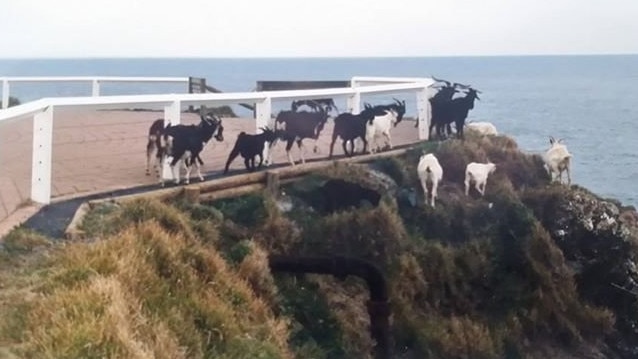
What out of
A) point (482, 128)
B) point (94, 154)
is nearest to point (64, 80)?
point (94, 154)

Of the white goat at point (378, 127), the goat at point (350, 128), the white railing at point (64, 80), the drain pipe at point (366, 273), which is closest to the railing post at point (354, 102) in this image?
the white goat at point (378, 127)

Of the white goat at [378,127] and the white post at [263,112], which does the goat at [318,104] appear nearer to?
the white goat at [378,127]

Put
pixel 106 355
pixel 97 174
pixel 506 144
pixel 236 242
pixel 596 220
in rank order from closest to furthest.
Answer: pixel 106 355
pixel 236 242
pixel 97 174
pixel 596 220
pixel 506 144

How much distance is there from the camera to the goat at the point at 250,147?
43.5ft

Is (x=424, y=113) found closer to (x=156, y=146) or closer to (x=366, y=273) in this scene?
(x=156, y=146)

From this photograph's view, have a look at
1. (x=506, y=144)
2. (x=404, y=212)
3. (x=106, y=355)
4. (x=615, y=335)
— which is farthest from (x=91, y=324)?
(x=506, y=144)

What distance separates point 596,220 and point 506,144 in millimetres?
3343

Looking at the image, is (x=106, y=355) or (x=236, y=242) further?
(x=236, y=242)

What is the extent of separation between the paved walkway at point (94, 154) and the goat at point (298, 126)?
1.30 feet

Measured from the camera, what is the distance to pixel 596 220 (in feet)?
51.5

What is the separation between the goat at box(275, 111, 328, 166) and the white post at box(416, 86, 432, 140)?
4.13m

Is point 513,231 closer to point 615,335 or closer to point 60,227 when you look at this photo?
point 615,335

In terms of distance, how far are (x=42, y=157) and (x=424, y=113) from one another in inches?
381

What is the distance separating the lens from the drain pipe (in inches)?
433
